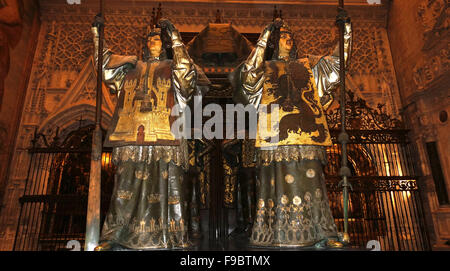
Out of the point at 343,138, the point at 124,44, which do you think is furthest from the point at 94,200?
the point at 124,44

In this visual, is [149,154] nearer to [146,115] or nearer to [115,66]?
[146,115]

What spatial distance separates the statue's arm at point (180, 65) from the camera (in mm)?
3344

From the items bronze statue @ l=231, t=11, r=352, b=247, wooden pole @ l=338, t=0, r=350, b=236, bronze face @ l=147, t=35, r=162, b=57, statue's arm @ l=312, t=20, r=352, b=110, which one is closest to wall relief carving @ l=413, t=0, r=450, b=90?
statue's arm @ l=312, t=20, r=352, b=110

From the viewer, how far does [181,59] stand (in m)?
3.36

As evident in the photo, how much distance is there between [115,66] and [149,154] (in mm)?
1063

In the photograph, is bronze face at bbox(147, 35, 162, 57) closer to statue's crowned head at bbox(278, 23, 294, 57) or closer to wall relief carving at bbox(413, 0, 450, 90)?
statue's crowned head at bbox(278, 23, 294, 57)

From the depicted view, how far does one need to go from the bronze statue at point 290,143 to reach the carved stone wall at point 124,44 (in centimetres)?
407

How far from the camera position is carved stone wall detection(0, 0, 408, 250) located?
7.04 meters

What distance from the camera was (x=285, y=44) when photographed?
3697 mm

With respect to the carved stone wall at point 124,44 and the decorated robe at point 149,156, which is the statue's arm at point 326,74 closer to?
the decorated robe at point 149,156

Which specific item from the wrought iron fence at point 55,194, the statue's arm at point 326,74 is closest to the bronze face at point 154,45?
the statue's arm at point 326,74

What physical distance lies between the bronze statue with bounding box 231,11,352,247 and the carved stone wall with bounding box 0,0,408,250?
4.07 m

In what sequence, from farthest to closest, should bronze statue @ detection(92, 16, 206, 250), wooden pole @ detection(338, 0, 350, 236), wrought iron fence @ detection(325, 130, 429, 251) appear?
wrought iron fence @ detection(325, 130, 429, 251) → bronze statue @ detection(92, 16, 206, 250) → wooden pole @ detection(338, 0, 350, 236)
